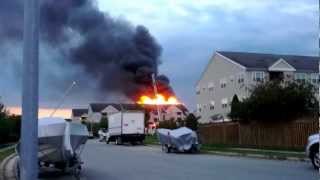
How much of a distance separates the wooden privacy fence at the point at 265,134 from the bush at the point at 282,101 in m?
0.78

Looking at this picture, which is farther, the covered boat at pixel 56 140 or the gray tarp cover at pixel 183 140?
the gray tarp cover at pixel 183 140

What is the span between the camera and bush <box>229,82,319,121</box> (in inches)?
1581

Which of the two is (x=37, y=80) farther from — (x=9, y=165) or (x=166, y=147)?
(x=166, y=147)

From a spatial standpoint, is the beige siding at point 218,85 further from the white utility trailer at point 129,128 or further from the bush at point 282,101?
the bush at point 282,101

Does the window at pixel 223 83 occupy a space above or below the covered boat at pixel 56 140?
above

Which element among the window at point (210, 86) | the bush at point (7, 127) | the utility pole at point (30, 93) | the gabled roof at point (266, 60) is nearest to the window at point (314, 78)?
the gabled roof at point (266, 60)

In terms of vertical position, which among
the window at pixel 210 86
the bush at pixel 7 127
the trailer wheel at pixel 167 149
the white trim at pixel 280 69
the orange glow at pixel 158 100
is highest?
the white trim at pixel 280 69

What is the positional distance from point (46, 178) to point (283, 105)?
24.3 metres

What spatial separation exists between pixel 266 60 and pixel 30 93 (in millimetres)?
79206

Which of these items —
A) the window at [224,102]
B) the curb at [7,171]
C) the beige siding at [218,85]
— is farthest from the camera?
the window at [224,102]

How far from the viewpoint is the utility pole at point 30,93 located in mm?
6684

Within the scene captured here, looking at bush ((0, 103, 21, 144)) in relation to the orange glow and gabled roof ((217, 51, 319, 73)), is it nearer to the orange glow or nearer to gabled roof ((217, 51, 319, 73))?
the orange glow

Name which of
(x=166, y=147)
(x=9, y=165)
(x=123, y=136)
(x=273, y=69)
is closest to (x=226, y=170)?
(x=9, y=165)

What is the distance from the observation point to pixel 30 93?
6.75m
